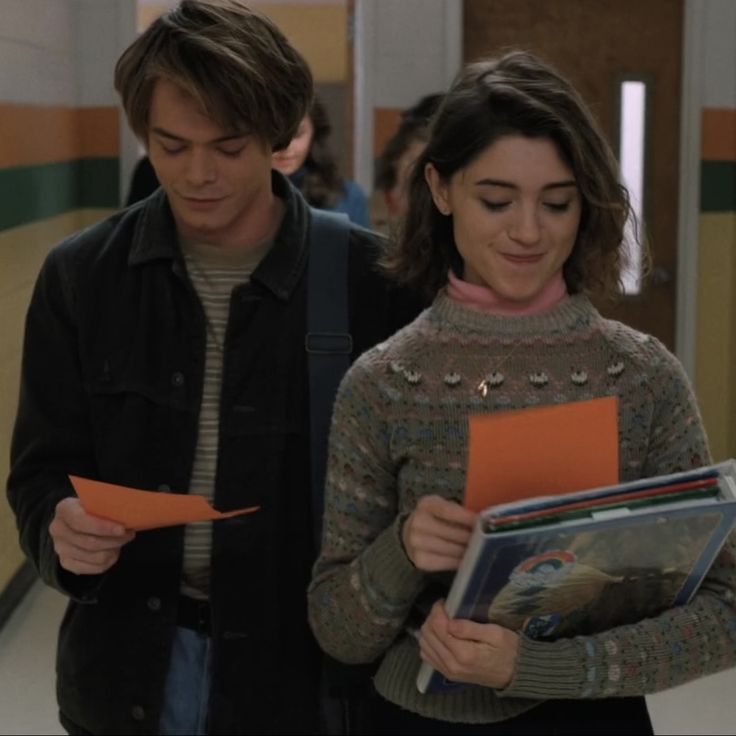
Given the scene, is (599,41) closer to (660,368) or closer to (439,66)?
(439,66)

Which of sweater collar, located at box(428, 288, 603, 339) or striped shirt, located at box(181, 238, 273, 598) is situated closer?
sweater collar, located at box(428, 288, 603, 339)

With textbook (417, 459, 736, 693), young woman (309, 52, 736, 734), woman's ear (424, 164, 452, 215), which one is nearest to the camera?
textbook (417, 459, 736, 693)

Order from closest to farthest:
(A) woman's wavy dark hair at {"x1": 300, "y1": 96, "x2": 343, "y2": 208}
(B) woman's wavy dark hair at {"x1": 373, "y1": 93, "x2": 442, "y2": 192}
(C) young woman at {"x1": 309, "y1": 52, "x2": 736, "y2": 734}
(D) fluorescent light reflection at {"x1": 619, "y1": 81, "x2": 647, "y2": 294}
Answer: (C) young woman at {"x1": 309, "y1": 52, "x2": 736, "y2": 734} < (D) fluorescent light reflection at {"x1": 619, "y1": 81, "x2": 647, "y2": 294} < (B) woman's wavy dark hair at {"x1": 373, "y1": 93, "x2": 442, "y2": 192} < (A) woman's wavy dark hair at {"x1": 300, "y1": 96, "x2": 343, "y2": 208}

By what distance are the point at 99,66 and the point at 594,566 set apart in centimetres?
117

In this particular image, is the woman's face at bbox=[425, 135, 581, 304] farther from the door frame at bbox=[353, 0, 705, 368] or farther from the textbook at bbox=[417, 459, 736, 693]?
the door frame at bbox=[353, 0, 705, 368]

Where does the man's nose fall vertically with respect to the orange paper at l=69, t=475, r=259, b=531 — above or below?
above

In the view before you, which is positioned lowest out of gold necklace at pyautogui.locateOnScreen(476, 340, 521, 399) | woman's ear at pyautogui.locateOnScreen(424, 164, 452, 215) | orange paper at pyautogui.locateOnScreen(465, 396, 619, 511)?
orange paper at pyautogui.locateOnScreen(465, 396, 619, 511)

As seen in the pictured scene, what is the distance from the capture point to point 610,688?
42.7 inches

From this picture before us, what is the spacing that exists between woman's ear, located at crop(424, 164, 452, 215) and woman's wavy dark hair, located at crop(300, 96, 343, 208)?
4.07ft

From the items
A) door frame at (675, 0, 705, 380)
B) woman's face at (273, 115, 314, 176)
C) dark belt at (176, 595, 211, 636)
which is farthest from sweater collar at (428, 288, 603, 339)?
woman's face at (273, 115, 314, 176)

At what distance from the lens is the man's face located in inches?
50.9

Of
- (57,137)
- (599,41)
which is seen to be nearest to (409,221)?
(599,41)

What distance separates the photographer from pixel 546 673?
42.6 inches

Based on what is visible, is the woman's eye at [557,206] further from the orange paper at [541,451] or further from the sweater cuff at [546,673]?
the sweater cuff at [546,673]
